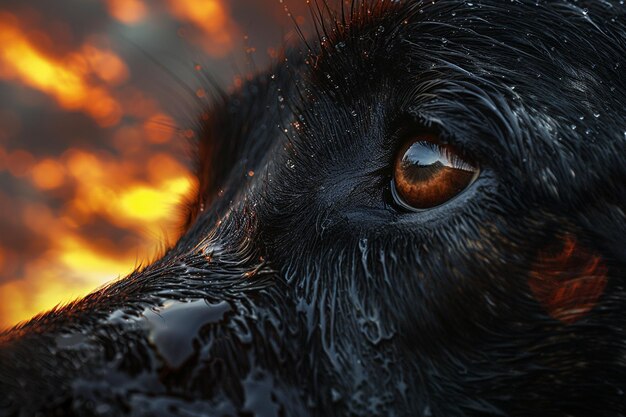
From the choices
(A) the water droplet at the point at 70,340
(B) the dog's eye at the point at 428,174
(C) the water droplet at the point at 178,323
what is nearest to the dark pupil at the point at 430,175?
(B) the dog's eye at the point at 428,174

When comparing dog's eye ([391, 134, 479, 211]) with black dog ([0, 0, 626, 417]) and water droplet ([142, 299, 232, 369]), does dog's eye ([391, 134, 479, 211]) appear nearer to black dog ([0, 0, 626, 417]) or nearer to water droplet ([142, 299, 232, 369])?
black dog ([0, 0, 626, 417])

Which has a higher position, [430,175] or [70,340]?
[430,175]

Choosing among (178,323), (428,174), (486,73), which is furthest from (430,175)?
(178,323)

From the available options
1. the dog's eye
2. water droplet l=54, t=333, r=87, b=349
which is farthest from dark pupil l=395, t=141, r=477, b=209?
water droplet l=54, t=333, r=87, b=349

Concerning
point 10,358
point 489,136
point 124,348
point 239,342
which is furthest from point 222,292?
point 489,136

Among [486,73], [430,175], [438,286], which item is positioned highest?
[486,73]

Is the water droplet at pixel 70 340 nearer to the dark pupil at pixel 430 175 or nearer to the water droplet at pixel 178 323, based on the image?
the water droplet at pixel 178 323

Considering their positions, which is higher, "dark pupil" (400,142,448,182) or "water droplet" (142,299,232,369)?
"dark pupil" (400,142,448,182)

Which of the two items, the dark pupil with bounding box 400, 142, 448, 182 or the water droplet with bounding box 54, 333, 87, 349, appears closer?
the water droplet with bounding box 54, 333, 87, 349

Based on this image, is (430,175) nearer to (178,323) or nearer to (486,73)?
(486,73)
